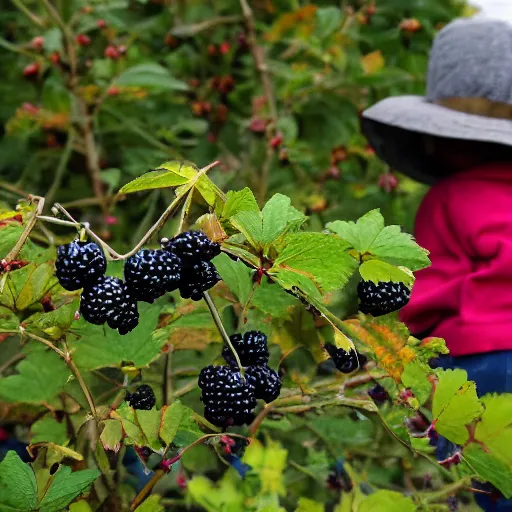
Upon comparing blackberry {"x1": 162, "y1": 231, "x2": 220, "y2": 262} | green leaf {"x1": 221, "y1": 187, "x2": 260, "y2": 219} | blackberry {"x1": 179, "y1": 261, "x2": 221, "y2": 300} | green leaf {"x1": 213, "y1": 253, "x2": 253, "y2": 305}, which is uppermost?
green leaf {"x1": 221, "y1": 187, "x2": 260, "y2": 219}

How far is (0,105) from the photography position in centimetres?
172

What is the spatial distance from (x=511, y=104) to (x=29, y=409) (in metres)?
0.93

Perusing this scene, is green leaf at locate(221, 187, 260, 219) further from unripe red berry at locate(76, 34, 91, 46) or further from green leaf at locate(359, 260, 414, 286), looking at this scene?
unripe red berry at locate(76, 34, 91, 46)

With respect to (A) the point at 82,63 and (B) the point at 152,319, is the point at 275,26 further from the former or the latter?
(B) the point at 152,319

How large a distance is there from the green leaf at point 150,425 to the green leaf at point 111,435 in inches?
0.7

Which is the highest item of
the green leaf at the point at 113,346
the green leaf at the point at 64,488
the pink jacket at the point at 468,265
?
the green leaf at the point at 113,346

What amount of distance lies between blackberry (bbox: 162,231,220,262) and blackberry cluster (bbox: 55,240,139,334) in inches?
2.1

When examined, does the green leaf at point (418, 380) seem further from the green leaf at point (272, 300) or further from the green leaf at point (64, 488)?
the green leaf at point (64, 488)

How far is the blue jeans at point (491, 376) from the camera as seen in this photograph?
1042 millimetres

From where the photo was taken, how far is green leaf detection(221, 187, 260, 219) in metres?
0.55

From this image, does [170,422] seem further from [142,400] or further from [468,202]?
[468,202]

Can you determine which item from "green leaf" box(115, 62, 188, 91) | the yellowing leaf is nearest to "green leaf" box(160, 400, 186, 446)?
"green leaf" box(115, 62, 188, 91)

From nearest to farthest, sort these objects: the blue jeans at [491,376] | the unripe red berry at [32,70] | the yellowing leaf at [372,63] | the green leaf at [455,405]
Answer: the green leaf at [455,405] → the blue jeans at [491,376] → the unripe red berry at [32,70] → the yellowing leaf at [372,63]

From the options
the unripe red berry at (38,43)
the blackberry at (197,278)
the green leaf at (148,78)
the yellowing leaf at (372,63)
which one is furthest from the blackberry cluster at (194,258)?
the yellowing leaf at (372,63)
